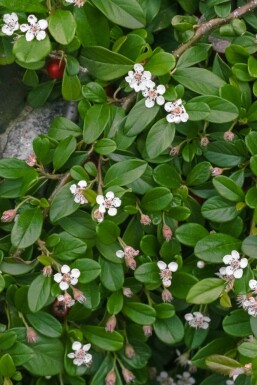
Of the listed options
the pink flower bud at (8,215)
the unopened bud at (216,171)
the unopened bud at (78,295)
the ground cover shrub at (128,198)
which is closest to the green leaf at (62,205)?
the ground cover shrub at (128,198)

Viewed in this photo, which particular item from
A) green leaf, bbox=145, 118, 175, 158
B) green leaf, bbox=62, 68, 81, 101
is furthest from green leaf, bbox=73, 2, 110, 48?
green leaf, bbox=145, 118, 175, 158

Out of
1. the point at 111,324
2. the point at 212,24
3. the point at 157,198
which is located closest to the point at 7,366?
the point at 111,324

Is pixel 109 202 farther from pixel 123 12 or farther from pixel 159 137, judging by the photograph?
pixel 123 12

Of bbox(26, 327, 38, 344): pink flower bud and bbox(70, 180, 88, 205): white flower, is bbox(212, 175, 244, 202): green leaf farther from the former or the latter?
bbox(26, 327, 38, 344): pink flower bud

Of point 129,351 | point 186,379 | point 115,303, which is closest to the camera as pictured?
point 115,303

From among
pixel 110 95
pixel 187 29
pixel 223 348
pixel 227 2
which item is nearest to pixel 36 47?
pixel 110 95

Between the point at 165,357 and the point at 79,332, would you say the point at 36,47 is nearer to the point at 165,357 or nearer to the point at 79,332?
the point at 79,332
